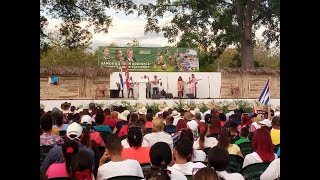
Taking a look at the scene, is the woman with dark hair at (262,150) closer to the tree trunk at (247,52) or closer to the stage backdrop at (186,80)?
the stage backdrop at (186,80)

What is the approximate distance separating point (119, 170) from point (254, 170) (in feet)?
4.15

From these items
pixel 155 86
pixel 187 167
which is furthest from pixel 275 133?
pixel 155 86

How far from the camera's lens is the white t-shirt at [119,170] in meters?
4.30

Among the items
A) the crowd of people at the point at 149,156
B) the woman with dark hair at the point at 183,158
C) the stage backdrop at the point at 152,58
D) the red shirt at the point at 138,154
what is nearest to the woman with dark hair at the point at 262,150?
the crowd of people at the point at 149,156

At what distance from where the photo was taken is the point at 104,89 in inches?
1065

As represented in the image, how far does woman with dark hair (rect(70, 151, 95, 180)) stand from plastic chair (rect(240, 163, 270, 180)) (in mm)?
1536

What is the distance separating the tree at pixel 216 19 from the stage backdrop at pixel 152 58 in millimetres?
2182

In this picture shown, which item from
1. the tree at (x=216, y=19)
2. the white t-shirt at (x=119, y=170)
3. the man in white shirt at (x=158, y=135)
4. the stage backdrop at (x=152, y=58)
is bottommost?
the white t-shirt at (x=119, y=170)

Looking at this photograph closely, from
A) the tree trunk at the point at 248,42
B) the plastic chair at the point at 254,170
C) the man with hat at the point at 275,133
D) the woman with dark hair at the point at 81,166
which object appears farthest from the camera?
the tree trunk at the point at 248,42

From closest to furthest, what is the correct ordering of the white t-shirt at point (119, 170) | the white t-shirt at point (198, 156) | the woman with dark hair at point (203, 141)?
the white t-shirt at point (119, 170) < the white t-shirt at point (198, 156) < the woman with dark hair at point (203, 141)

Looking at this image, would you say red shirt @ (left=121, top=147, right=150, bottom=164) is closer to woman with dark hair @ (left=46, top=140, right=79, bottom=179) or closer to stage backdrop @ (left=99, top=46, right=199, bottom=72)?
woman with dark hair @ (left=46, top=140, right=79, bottom=179)
